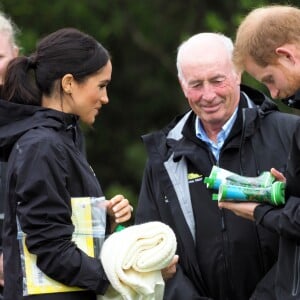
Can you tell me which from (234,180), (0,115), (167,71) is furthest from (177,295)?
(167,71)

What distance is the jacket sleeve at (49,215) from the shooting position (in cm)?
458

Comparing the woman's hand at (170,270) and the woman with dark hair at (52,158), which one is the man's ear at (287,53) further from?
the woman's hand at (170,270)

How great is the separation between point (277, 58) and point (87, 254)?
1.12 meters

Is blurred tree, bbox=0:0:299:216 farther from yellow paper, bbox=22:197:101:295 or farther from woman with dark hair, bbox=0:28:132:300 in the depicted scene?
yellow paper, bbox=22:197:101:295

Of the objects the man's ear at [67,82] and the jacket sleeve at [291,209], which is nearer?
the jacket sleeve at [291,209]

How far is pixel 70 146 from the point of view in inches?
187

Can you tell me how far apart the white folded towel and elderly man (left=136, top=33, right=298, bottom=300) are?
0.57 metres

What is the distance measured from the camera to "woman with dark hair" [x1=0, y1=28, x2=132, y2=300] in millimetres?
4602

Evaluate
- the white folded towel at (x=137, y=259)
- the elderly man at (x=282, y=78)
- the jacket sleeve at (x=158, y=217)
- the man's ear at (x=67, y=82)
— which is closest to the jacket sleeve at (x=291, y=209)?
the elderly man at (x=282, y=78)

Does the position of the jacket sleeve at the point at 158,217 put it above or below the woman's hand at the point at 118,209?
below

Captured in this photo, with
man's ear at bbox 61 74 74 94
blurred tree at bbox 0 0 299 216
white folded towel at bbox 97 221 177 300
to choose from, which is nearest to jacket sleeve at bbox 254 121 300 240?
white folded towel at bbox 97 221 177 300

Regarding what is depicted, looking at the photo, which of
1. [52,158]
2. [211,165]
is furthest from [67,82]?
[211,165]

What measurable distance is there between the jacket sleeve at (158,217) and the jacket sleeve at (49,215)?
2.26ft

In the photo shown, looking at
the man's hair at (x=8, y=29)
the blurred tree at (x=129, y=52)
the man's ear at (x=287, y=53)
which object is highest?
the man's ear at (x=287, y=53)
